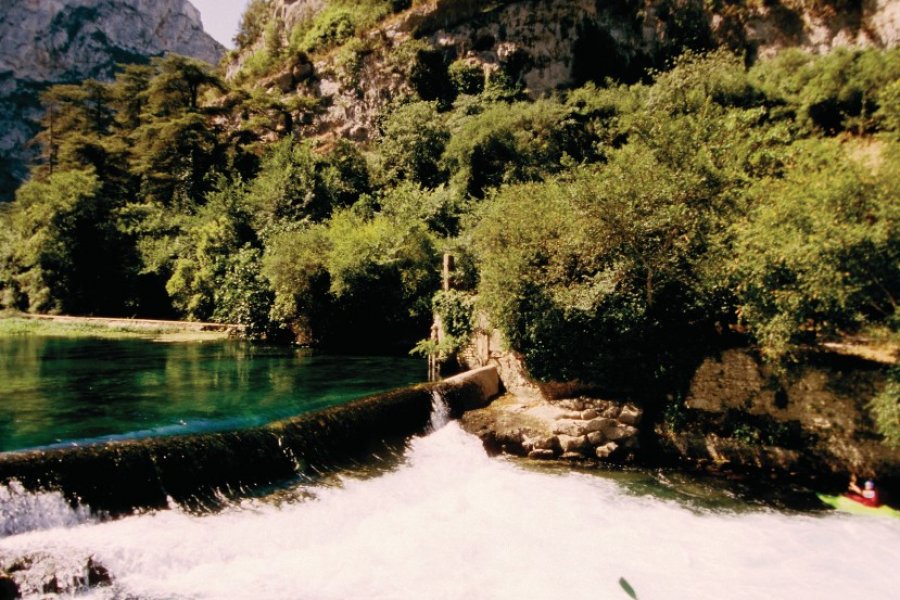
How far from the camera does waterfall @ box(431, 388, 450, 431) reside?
1154 cm

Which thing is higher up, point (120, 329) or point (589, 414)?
point (120, 329)

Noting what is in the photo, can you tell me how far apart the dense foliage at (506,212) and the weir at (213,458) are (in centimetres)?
398

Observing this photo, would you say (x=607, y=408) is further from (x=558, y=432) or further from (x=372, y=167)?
(x=372, y=167)

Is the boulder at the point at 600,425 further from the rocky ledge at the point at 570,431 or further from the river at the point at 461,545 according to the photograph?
the river at the point at 461,545

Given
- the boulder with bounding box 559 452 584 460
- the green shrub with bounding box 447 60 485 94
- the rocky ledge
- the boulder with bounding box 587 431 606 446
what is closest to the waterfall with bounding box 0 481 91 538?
the rocky ledge

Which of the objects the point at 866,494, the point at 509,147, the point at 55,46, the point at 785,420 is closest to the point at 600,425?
the point at 785,420

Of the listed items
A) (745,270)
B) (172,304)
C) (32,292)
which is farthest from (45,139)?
(745,270)

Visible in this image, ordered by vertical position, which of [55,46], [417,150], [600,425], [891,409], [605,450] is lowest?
[605,450]

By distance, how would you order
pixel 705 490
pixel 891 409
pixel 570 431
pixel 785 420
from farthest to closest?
1. pixel 570 431
2. pixel 785 420
3. pixel 705 490
4. pixel 891 409

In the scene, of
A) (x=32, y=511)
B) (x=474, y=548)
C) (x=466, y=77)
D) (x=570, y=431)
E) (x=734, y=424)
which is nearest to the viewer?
(x=32, y=511)

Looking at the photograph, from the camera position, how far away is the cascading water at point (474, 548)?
6.24 meters

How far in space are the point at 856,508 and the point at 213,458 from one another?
10.6m

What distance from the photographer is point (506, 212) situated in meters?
13.5

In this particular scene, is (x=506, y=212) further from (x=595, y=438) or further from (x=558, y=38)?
(x=558, y=38)
